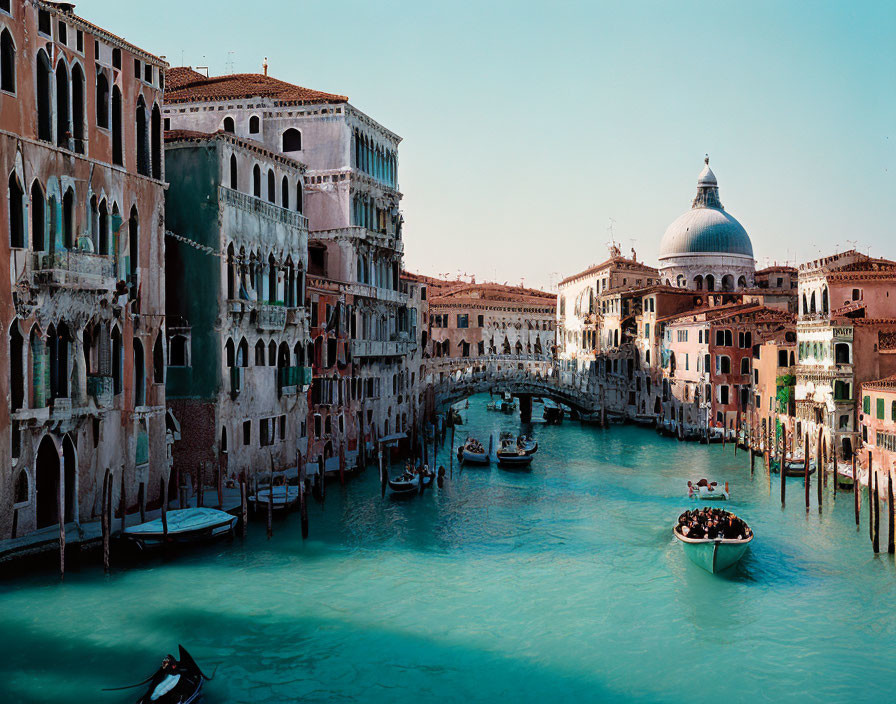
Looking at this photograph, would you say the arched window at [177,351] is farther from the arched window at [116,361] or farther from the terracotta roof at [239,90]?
the terracotta roof at [239,90]

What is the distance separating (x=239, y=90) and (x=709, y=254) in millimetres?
28322

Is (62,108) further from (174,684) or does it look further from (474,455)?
(474,455)

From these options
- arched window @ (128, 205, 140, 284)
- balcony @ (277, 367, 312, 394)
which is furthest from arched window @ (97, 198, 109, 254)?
balcony @ (277, 367, 312, 394)

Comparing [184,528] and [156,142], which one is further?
[156,142]

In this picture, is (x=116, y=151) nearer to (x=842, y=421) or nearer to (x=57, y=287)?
(x=57, y=287)

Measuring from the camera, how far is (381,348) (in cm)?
2695

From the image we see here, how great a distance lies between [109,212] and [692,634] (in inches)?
451

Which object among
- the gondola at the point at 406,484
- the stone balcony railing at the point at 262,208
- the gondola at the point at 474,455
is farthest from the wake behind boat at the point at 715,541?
the gondola at the point at 474,455

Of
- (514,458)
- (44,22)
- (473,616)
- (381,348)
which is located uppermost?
(44,22)

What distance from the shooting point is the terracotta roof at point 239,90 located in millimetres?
25672

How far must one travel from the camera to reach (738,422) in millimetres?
30156

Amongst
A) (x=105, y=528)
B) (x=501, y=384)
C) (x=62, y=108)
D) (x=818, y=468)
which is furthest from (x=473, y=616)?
(x=501, y=384)

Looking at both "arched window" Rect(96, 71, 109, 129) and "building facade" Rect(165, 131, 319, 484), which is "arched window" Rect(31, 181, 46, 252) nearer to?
"arched window" Rect(96, 71, 109, 129)

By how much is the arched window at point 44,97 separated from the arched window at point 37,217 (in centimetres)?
85
